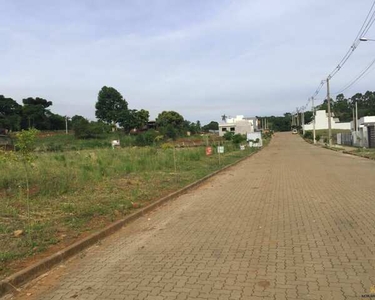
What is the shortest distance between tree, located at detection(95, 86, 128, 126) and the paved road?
365 ft

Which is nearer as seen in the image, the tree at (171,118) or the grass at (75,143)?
the grass at (75,143)

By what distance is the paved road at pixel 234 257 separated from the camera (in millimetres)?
4703

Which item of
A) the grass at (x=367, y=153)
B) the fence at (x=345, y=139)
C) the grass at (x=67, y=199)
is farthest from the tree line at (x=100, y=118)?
the grass at (x=67, y=199)

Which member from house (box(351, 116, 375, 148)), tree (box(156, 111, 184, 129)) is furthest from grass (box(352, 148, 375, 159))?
tree (box(156, 111, 184, 129))

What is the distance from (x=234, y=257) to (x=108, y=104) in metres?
118

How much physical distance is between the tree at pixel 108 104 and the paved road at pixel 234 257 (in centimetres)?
11132

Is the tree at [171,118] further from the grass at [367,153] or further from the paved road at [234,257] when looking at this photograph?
the paved road at [234,257]

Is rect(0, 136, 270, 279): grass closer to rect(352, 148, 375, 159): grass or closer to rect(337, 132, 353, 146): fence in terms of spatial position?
rect(352, 148, 375, 159): grass

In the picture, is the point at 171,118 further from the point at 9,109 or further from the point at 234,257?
the point at 234,257

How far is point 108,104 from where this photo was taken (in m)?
120

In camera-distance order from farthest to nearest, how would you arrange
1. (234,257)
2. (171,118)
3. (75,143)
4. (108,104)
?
1. (108,104)
2. (171,118)
3. (75,143)
4. (234,257)

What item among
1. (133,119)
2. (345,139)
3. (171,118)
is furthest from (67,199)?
(171,118)

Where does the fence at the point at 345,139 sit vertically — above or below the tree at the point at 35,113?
below

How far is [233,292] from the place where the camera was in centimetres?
457
